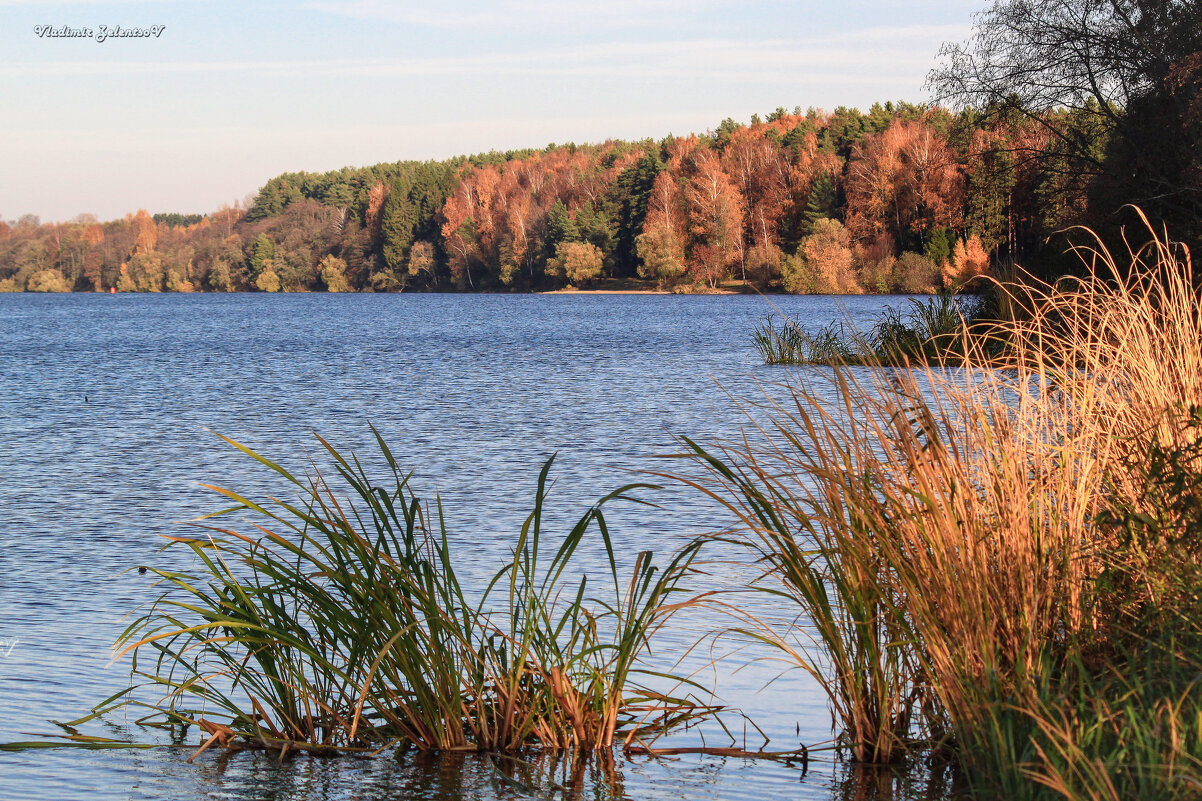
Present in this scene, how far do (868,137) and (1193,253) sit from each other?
2511 inches

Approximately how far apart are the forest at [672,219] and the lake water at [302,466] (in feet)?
34.3

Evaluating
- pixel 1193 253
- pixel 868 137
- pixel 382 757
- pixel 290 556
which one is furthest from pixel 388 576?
pixel 868 137

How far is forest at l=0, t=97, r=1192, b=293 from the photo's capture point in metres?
34.9

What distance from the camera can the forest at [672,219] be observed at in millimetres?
34938

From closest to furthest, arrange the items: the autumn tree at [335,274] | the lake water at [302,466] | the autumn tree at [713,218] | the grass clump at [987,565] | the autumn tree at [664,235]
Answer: the grass clump at [987,565] < the lake water at [302,466] < the autumn tree at [713,218] < the autumn tree at [664,235] < the autumn tree at [335,274]

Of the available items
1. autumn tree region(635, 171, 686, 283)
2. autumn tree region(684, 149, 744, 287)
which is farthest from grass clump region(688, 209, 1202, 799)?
autumn tree region(635, 171, 686, 283)

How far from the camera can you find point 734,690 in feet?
20.6

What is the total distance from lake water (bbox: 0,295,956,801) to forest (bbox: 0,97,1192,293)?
1044 centimetres

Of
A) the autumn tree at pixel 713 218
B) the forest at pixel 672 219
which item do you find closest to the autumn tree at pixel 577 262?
the forest at pixel 672 219

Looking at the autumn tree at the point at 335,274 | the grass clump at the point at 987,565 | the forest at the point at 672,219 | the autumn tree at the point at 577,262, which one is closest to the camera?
the grass clump at the point at 987,565

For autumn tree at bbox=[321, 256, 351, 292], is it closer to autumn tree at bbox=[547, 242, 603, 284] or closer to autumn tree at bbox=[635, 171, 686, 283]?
autumn tree at bbox=[547, 242, 603, 284]

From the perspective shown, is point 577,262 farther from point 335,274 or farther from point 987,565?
point 987,565

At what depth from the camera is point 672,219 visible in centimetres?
9619

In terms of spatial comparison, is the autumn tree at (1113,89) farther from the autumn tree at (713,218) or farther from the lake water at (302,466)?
the autumn tree at (713,218)
